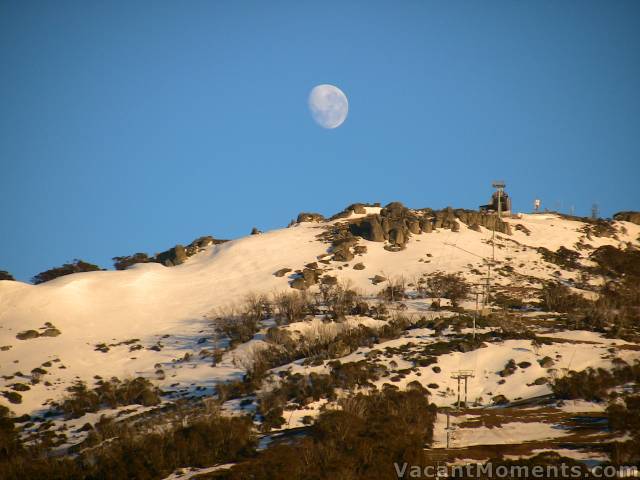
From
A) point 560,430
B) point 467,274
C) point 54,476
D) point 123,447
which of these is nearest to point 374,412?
point 560,430

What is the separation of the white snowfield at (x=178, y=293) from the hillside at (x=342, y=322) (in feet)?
1.01


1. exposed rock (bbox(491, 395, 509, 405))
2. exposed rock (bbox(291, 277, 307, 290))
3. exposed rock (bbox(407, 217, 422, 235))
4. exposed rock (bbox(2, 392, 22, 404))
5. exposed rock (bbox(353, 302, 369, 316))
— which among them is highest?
exposed rock (bbox(407, 217, 422, 235))

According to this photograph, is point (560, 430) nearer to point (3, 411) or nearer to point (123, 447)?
point (123, 447)

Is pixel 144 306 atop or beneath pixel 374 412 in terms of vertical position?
atop

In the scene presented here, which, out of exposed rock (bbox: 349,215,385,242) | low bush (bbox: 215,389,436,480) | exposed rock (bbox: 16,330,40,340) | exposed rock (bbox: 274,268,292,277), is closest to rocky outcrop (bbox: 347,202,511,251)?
exposed rock (bbox: 349,215,385,242)

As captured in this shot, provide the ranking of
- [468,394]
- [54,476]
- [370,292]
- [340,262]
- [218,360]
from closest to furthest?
[54,476] → [468,394] → [218,360] → [370,292] → [340,262]

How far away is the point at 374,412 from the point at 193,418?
14.4 meters

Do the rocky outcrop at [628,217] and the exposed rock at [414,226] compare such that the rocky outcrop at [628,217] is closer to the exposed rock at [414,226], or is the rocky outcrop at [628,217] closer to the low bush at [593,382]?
the exposed rock at [414,226]

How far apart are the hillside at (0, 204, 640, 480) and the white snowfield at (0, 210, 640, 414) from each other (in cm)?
31

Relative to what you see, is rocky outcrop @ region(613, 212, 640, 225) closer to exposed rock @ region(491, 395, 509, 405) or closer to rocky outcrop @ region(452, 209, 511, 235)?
rocky outcrop @ region(452, 209, 511, 235)

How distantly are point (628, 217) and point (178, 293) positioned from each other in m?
87.5

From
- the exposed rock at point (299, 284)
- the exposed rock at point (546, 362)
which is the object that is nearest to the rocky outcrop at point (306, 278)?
the exposed rock at point (299, 284)

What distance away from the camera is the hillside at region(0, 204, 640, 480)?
201ft

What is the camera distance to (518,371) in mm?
63250
